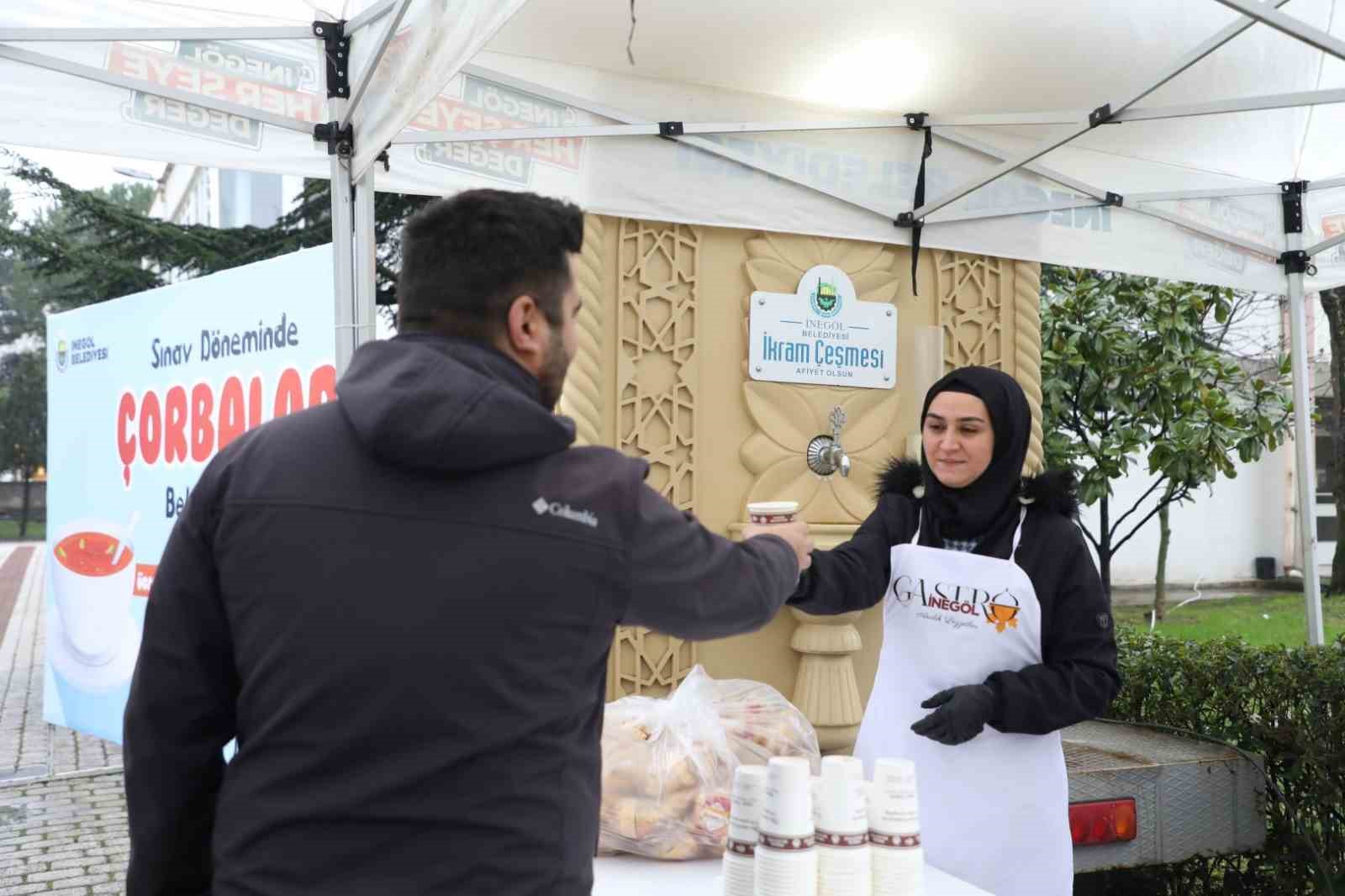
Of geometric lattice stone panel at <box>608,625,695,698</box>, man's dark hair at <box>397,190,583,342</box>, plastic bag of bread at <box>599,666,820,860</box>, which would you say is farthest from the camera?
geometric lattice stone panel at <box>608,625,695,698</box>

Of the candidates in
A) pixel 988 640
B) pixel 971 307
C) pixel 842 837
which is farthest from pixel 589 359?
pixel 842 837

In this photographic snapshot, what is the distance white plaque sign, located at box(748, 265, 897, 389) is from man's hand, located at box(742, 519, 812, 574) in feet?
9.01

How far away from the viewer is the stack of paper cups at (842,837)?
166cm

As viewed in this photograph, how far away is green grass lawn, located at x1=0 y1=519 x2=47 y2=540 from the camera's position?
3294cm

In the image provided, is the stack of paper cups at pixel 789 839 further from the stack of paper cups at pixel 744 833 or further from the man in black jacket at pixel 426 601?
the man in black jacket at pixel 426 601

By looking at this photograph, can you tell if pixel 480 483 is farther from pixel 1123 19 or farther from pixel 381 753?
pixel 1123 19

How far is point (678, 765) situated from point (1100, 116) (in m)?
2.69

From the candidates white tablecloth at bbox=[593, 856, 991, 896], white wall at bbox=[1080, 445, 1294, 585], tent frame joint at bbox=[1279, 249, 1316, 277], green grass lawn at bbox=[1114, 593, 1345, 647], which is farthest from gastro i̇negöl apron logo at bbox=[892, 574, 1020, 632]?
white wall at bbox=[1080, 445, 1294, 585]

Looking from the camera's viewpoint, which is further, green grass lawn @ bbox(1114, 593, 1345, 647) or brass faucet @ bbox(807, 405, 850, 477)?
green grass lawn @ bbox(1114, 593, 1345, 647)

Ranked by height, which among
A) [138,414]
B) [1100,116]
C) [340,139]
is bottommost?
[138,414]

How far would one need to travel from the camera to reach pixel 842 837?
5.48 ft

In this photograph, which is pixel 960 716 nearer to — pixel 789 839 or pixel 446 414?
pixel 789 839

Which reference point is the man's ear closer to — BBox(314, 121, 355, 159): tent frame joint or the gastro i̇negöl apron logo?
the gastro i̇negöl apron logo

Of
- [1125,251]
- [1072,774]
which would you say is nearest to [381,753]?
[1072,774]
